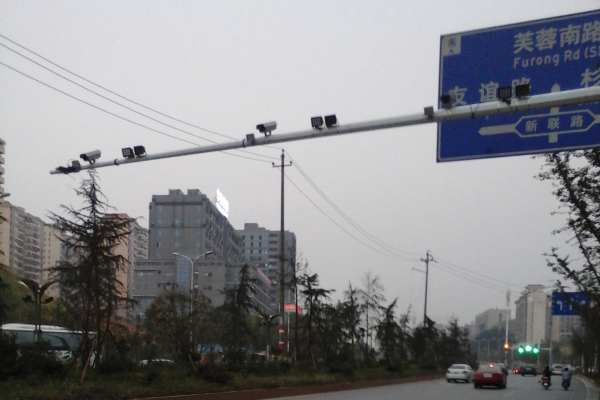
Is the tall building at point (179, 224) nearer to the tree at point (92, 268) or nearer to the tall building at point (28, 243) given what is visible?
the tall building at point (28, 243)

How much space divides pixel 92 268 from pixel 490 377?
24052 mm

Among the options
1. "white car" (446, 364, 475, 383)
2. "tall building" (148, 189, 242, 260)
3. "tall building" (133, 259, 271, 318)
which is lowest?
"white car" (446, 364, 475, 383)

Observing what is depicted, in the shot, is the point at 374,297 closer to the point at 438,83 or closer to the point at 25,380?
the point at 25,380

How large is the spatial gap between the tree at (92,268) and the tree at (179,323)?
522cm

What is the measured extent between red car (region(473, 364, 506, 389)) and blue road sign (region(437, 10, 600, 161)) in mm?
26120

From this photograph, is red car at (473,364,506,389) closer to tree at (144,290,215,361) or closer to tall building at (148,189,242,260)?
tree at (144,290,215,361)

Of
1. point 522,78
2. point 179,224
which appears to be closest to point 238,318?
point 522,78

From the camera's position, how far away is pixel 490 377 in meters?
36.9

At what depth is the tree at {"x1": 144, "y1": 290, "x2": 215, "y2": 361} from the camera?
27609mm

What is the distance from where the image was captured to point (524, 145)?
1332 cm

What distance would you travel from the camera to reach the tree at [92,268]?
20.1m

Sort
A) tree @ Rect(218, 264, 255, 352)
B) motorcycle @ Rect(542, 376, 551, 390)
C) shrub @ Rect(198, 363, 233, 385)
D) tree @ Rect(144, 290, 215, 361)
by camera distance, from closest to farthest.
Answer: shrub @ Rect(198, 363, 233, 385), tree @ Rect(144, 290, 215, 361), tree @ Rect(218, 264, 255, 352), motorcycle @ Rect(542, 376, 551, 390)

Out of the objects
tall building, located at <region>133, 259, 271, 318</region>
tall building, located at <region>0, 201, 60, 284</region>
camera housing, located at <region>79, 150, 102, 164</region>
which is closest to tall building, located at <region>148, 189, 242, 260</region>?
tall building, located at <region>133, 259, 271, 318</region>

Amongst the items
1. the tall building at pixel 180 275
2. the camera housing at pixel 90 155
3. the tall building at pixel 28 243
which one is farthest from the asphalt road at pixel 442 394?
the tall building at pixel 28 243
